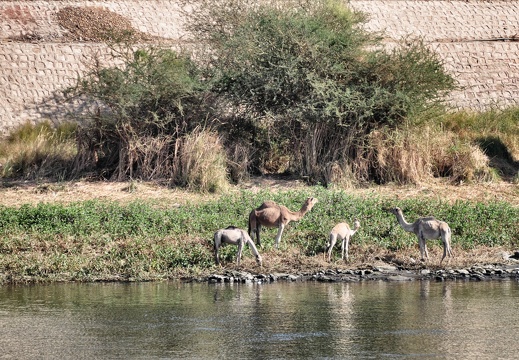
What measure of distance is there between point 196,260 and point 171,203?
4508 millimetres

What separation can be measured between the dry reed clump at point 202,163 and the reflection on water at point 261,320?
22.0 feet

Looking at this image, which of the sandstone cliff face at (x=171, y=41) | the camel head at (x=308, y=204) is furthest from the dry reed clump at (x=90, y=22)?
the camel head at (x=308, y=204)

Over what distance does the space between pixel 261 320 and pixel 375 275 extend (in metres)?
4.14

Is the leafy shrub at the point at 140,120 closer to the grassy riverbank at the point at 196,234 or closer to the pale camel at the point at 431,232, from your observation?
the grassy riverbank at the point at 196,234

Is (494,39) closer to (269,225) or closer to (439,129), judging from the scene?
(439,129)

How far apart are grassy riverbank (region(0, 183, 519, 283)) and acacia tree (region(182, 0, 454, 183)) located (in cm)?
239

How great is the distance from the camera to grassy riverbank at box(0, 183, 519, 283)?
1666 centimetres

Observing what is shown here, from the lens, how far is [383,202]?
20.9 m

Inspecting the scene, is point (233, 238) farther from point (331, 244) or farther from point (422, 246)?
point (422, 246)

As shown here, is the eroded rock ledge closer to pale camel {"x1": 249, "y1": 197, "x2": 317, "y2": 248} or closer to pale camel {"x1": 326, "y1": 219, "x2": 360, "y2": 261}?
pale camel {"x1": 326, "y1": 219, "x2": 360, "y2": 261}

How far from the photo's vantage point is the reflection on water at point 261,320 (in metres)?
11.3

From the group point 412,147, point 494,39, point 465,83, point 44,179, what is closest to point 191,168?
point 44,179

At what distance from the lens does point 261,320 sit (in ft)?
42.3

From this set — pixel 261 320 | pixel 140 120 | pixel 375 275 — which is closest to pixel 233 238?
pixel 375 275
